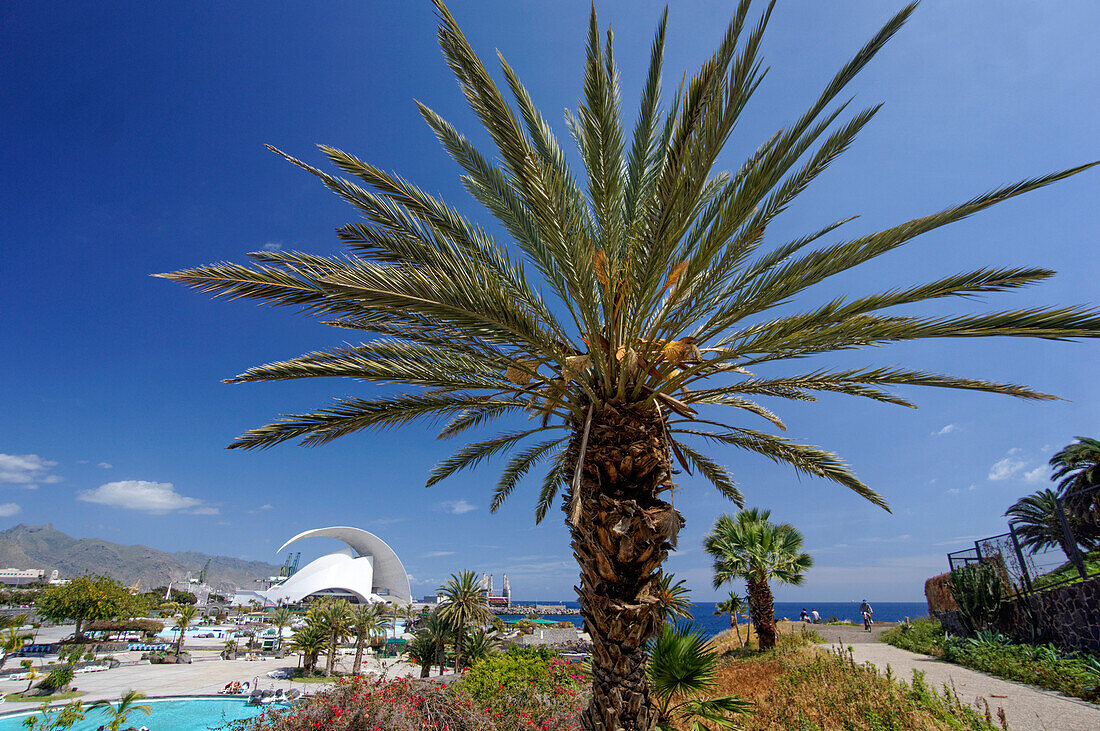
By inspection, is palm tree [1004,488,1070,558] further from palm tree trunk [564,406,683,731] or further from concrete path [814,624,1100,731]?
palm tree trunk [564,406,683,731]

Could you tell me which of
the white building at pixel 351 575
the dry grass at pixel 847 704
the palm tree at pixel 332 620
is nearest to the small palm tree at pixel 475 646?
the palm tree at pixel 332 620

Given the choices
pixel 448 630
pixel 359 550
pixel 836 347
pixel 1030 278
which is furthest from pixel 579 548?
pixel 359 550

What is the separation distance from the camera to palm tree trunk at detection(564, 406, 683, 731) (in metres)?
4.98

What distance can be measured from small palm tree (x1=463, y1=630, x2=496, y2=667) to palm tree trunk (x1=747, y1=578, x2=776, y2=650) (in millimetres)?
11713

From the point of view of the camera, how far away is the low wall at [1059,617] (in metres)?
9.98

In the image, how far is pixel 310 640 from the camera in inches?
1021

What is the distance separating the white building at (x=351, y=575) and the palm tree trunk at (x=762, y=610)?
46684 millimetres

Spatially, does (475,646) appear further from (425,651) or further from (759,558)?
(759,558)

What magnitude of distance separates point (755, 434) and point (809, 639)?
1657 cm

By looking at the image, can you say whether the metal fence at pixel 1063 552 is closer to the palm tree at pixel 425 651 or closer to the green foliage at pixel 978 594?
the green foliage at pixel 978 594

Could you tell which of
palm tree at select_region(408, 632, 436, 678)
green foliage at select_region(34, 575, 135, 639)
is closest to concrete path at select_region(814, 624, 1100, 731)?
palm tree at select_region(408, 632, 436, 678)

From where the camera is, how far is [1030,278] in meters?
4.19

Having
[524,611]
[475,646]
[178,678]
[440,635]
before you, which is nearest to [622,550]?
[475,646]

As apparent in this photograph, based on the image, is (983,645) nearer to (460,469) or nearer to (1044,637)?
(1044,637)
